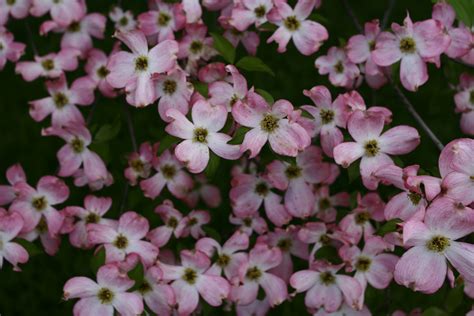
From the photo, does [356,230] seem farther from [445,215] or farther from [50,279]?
[50,279]

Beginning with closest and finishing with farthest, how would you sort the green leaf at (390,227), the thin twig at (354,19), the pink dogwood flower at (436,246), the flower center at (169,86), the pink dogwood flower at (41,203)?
the pink dogwood flower at (436,246) → the green leaf at (390,227) → the flower center at (169,86) → the pink dogwood flower at (41,203) → the thin twig at (354,19)

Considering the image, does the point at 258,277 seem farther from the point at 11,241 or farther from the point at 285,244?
the point at 11,241

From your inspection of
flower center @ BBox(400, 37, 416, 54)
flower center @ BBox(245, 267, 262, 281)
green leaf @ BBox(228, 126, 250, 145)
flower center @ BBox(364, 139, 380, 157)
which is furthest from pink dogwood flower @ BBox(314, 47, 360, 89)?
flower center @ BBox(245, 267, 262, 281)

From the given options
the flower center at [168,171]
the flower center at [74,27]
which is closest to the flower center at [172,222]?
the flower center at [168,171]

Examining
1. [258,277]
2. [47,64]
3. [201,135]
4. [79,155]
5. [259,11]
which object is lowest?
[258,277]

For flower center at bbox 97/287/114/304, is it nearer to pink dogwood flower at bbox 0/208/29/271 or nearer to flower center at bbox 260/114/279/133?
pink dogwood flower at bbox 0/208/29/271

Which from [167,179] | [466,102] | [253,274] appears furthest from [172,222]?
[466,102]

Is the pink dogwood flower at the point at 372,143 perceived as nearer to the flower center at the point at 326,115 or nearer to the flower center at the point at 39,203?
the flower center at the point at 326,115
